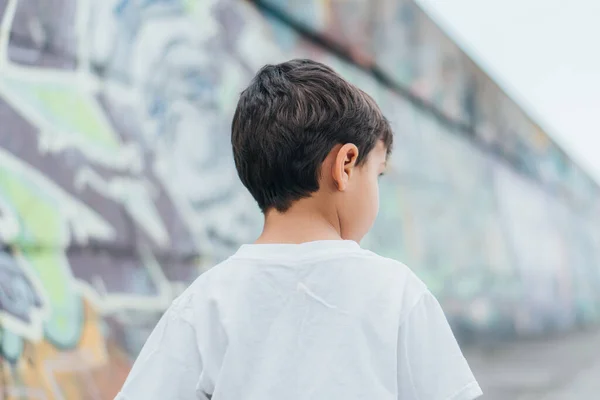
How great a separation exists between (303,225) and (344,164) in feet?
0.42

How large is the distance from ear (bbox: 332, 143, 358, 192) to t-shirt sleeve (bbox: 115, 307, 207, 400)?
354 millimetres

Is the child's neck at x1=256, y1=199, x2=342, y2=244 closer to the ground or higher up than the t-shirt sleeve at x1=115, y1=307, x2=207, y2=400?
higher up

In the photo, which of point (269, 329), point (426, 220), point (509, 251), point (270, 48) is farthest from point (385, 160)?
point (509, 251)

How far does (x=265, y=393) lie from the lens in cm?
129

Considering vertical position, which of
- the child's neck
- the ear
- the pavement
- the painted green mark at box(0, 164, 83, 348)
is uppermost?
the ear

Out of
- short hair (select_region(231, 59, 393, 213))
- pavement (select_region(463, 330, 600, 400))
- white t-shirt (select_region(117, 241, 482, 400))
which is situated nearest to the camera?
white t-shirt (select_region(117, 241, 482, 400))

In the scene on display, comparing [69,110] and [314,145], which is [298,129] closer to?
[314,145]

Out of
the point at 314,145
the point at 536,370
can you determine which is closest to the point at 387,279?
the point at 314,145

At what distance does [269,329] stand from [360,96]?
1.44 ft

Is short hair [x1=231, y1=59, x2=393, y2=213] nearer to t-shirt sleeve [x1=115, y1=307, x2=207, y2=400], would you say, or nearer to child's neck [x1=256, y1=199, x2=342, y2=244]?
child's neck [x1=256, y1=199, x2=342, y2=244]

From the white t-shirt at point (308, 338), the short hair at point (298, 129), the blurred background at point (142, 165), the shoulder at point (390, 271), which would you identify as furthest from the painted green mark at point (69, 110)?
the shoulder at point (390, 271)

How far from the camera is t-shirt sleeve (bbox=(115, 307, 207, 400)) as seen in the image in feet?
4.39

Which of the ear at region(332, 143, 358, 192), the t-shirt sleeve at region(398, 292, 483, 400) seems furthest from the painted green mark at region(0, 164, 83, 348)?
the t-shirt sleeve at region(398, 292, 483, 400)

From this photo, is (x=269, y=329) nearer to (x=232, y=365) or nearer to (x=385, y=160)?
(x=232, y=365)
